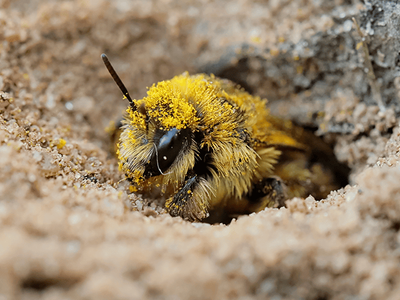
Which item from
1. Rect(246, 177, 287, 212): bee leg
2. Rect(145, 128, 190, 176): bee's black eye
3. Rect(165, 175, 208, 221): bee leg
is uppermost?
Rect(145, 128, 190, 176): bee's black eye

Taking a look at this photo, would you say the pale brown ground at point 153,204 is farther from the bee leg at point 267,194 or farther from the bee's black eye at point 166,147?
the bee leg at point 267,194

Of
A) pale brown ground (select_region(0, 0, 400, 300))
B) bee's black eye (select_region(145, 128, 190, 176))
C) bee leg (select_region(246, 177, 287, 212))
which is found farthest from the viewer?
bee leg (select_region(246, 177, 287, 212))

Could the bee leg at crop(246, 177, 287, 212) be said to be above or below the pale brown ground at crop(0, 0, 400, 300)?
below

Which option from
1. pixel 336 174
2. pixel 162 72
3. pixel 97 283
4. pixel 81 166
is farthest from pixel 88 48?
pixel 97 283

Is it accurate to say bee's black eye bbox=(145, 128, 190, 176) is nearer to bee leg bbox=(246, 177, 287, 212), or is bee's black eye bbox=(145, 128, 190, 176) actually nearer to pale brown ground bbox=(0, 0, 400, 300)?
pale brown ground bbox=(0, 0, 400, 300)

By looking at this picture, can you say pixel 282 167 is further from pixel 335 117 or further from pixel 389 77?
pixel 389 77

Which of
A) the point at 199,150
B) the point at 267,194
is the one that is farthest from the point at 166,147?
the point at 267,194

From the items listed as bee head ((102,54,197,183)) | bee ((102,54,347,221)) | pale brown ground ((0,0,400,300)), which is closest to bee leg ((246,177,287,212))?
bee ((102,54,347,221))

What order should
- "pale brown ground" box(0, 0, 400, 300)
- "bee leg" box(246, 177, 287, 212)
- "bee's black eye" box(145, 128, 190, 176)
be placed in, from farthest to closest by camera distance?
1. "bee leg" box(246, 177, 287, 212)
2. "bee's black eye" box(145, 128, 190, 176)
3. "pale brown ground" box(0, 0, 400, 300)
